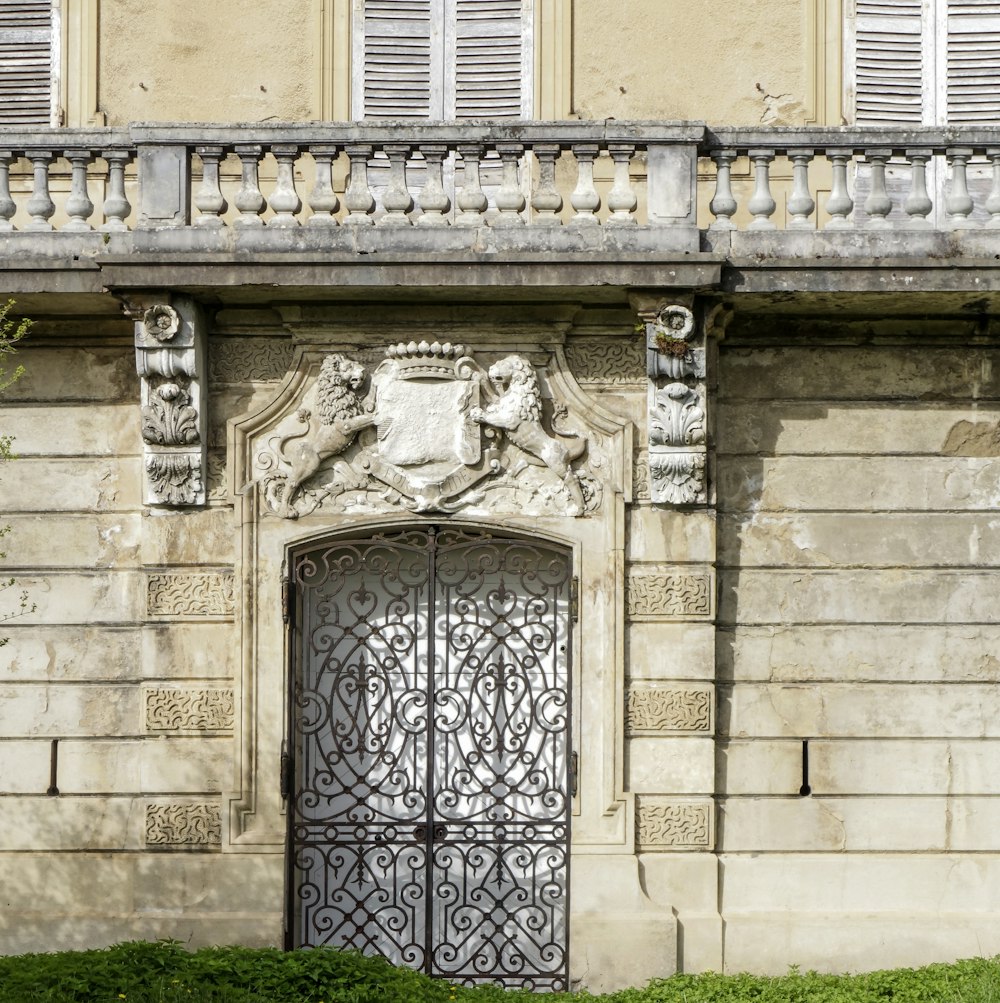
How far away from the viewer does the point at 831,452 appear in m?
10.0

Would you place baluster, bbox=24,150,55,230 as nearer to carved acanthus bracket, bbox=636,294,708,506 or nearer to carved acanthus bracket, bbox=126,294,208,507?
carved acanthus bracket, bbox=126,294,208,507

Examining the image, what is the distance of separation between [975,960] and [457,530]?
13.4ft

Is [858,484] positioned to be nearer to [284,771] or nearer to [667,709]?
[667,709]

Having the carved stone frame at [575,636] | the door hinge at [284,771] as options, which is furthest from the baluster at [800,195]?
the door hinge at [284,771]

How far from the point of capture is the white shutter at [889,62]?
10711 mm

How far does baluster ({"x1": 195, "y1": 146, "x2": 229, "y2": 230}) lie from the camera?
945 cm

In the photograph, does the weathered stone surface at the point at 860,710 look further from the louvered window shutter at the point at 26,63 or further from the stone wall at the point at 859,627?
the louvered window shutter at the point at 26,63

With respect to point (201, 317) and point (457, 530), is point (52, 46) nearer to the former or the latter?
point (201, 317)

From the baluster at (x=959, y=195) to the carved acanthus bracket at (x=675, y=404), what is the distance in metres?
1.70

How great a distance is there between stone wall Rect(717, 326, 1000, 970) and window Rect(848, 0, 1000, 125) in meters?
1.75

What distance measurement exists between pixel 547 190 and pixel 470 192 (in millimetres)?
468

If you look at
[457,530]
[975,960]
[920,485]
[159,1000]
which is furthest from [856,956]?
[159,1000]

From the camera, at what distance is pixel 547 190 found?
31.0 feet

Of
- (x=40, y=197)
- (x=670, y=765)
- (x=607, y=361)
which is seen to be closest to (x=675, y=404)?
(x=607, y=361)
